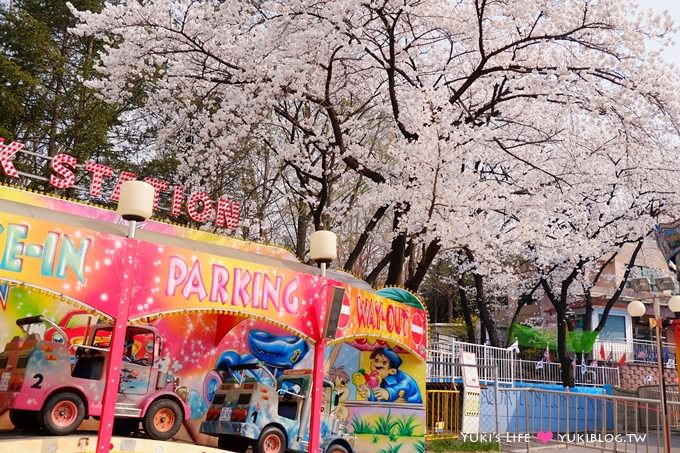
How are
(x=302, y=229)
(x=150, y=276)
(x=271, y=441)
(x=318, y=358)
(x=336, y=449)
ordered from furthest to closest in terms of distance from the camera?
(x=302, y=229), (x=336, y=449), (x=271, y=441), (x=318, y=358), (x=150, y=276)

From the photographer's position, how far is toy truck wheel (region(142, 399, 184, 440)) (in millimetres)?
9477

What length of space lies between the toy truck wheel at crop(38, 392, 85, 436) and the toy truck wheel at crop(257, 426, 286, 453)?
8.69ft

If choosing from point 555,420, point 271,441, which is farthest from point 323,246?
point 555,420

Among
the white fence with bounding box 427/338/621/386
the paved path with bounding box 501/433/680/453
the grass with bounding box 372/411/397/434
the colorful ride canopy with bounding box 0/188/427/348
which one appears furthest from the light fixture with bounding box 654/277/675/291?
the grass with bounding box 372/411/397/434

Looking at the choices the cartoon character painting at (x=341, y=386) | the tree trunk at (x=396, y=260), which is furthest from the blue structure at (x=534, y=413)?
the cartoon character painting at (x=341, y=386)

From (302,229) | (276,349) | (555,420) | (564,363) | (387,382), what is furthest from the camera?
(564,363)

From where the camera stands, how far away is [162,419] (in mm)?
9719

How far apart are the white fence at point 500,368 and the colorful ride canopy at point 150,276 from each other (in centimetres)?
589

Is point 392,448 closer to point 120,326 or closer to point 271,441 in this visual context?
point 271,441

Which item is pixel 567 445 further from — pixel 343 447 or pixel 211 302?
pixel 211 302

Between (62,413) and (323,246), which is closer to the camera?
(62,413)

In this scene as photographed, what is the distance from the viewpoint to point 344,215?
20.2 m

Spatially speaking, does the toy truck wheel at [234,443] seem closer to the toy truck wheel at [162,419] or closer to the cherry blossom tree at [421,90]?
the toy truck wheel at [162,419]

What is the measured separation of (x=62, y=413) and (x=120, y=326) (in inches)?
104
